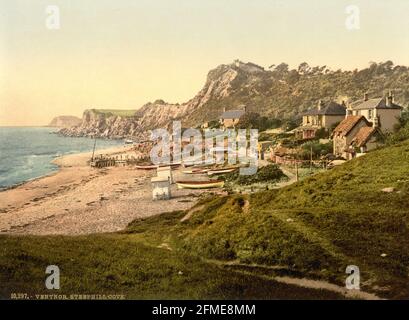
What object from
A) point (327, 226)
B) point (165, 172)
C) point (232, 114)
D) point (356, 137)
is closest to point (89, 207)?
point (165, 172)

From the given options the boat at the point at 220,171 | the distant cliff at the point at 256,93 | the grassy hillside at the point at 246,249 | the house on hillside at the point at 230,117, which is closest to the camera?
the grassy hillside at the point at 246,249

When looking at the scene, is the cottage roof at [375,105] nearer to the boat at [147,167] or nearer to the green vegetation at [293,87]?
the green vegetation at [293,87]

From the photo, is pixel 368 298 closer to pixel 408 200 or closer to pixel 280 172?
pixel 408 200

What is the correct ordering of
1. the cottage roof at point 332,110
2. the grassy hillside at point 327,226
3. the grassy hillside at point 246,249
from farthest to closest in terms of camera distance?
the cottage roof at point 332,110, the grassy hillside at point 327,226, the grassy hillside at point 246,249

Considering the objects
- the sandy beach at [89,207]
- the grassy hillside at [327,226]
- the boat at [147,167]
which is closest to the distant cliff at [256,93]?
the boat at [147,167]

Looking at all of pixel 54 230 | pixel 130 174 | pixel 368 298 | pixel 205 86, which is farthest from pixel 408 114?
pixel 54 230

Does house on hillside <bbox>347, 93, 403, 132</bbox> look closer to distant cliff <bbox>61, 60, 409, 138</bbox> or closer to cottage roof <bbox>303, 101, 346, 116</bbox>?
cottage roof <bbox>303, 101, 346, 116</bbox>
